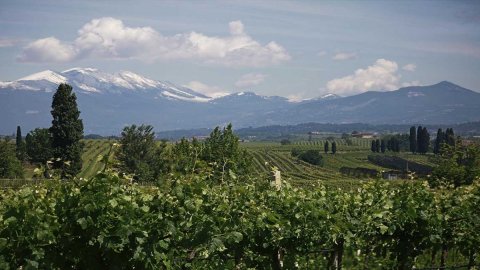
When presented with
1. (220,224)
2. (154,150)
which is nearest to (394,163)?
(154,150)

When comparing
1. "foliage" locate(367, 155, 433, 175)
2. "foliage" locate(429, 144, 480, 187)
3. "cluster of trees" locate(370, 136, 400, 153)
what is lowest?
"foliage" locate(367, 155, 433, 175)

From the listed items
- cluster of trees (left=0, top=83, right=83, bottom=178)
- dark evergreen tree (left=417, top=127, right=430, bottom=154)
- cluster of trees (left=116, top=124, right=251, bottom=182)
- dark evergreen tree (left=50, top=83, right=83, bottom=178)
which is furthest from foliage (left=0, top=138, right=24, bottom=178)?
dark evergreen tree (left=417, top=127, right=430, bottom=154)

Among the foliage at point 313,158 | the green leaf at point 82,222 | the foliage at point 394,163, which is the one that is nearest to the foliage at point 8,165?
the green leaf at point 82,222

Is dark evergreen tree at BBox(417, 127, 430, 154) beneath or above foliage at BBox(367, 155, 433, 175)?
above

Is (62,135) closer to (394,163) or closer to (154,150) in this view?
(154,150)

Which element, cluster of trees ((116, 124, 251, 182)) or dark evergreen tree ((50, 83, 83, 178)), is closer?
cluster of trees ((116, 124, 251, 182))

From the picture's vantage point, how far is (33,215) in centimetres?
554

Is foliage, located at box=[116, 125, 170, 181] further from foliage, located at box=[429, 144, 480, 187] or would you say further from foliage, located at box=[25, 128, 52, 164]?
foliage, located at box=[429, 144, 480, 187]

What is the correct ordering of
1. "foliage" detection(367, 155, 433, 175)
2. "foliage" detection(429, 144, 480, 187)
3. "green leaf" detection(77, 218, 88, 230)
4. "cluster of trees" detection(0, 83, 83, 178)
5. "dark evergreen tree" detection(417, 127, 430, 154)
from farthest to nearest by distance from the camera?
"dark evergreen tree" detection(417, 127, 430, 154), "foliage" detection(367, 155, 433, 175), "cluster of trees" detection(0, 83, 83, 178), "foliage" detection(429, 144, 480, 187), "green leaf" detection(77, 218, 88, 230)

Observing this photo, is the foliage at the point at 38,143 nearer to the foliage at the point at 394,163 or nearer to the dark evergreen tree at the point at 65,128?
the dark evergreen tree at the point at 65,128

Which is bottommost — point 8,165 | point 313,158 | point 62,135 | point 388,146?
point 313,158

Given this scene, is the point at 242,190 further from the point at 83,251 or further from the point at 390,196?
the point at 390,196

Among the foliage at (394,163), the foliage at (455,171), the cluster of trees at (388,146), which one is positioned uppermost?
the foliage at (455,171)

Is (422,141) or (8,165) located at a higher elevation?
(422,141)
